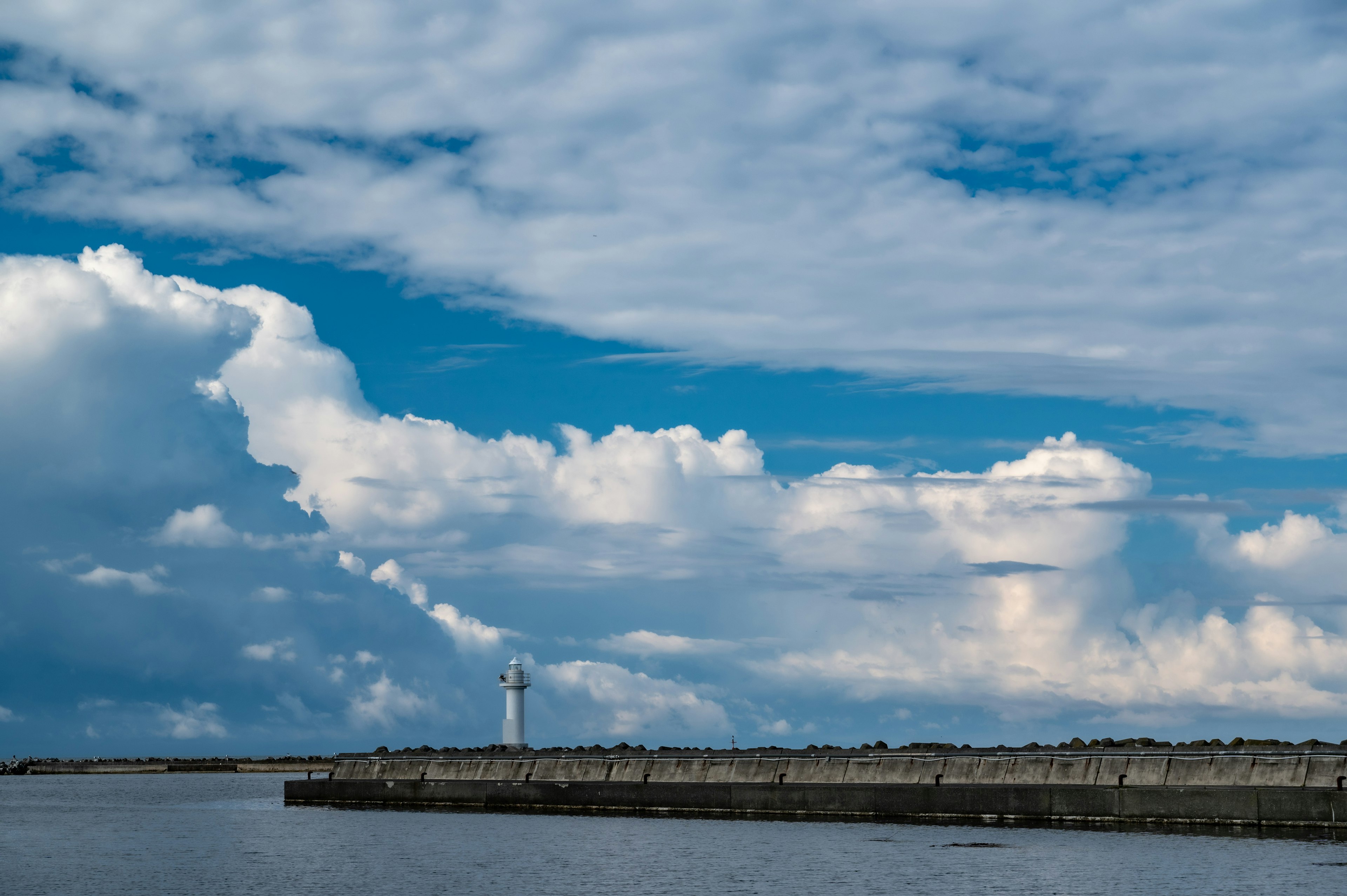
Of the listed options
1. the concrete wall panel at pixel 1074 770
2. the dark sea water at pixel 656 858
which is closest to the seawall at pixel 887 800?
the concrete wall panel at pixel 1074 770

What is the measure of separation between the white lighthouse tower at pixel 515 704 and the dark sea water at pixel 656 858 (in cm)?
3127

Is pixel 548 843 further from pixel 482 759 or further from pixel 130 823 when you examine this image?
pixel 130 823

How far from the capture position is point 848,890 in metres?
36.9

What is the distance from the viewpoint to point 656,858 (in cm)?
4678

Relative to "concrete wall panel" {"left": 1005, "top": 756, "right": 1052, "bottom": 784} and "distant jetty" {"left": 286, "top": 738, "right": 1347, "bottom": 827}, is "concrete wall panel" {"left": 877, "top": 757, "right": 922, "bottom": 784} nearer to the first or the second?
"distant jetty" {"left": 286, "top": 738, "right": 1347, "bottom": 827}

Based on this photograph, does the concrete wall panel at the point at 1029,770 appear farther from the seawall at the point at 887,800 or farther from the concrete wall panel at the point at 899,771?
the concrete wall panel at the point at 899,771

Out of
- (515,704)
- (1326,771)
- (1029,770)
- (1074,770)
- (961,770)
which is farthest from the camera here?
(515,704)

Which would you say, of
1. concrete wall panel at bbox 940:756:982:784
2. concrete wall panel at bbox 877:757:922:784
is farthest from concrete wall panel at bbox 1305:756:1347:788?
concrete wall panel at bbox 877:757:922:784

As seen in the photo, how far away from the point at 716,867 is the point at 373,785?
4229 centimetres

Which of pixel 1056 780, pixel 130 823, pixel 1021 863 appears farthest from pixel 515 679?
pixel 1021 863

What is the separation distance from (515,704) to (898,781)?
163 feet

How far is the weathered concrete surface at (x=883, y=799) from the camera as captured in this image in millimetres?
46000

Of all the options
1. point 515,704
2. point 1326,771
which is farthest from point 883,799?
point 515,704

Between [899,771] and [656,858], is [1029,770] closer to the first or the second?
[899,771]
